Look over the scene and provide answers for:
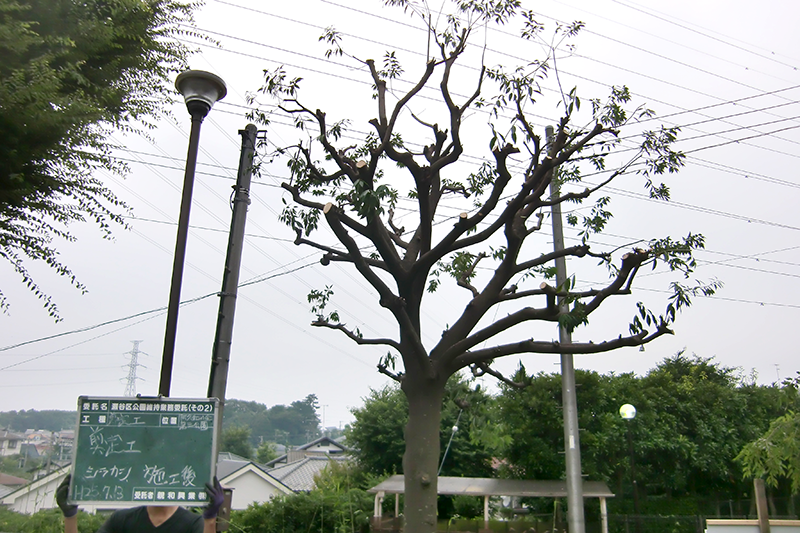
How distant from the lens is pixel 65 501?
3.98 metres

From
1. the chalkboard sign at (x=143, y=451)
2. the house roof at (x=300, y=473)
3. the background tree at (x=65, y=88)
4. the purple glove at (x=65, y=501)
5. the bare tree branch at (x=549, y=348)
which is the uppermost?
the background tree at (x=65, y=88)

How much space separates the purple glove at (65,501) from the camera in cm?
394

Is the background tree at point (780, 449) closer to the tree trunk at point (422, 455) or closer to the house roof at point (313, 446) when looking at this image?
the tree trunk at point (422, 455)

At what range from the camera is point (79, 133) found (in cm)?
516

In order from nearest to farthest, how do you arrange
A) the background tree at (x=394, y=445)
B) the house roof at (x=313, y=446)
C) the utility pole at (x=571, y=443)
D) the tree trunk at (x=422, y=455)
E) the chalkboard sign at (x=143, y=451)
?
the chalkboard sign at (x=143, y=451) → the tree trunk at (x=422, y=455) → the utility pole at (x=571, y=443) → the background tree at (x=394, y=445) → the house roof at (x=313, y=446)

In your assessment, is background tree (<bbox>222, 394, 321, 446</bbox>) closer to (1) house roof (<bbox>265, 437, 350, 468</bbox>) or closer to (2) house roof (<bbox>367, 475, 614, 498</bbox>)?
(1) house roof (<bbox>265, 437, 350, 468</bbox>)

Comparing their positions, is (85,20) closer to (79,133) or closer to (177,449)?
(79,133)

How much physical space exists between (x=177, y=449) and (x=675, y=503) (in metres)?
22.6

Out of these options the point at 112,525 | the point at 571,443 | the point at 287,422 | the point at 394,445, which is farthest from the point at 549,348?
the point at 287,422

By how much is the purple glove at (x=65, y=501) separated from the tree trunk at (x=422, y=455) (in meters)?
3.68

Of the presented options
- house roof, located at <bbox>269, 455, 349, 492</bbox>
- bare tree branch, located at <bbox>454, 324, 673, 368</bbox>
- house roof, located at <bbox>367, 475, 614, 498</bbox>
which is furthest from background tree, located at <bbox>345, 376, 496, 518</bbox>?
bare tree branch, located at <bbox>454, 324, 673, 368</bbox>

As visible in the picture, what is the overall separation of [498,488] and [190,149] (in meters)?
16.4

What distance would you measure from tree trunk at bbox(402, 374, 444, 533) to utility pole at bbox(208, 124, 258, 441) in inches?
92.4

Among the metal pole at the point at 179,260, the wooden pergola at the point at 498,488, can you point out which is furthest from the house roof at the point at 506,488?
the metal pole at the point at 179,260
